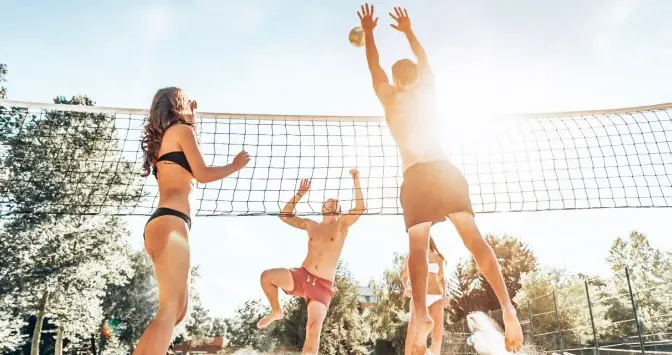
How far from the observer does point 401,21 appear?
463 cm

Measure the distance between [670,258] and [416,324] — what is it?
186 ft

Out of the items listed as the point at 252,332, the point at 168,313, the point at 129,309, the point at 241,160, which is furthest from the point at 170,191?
the point at 252,332

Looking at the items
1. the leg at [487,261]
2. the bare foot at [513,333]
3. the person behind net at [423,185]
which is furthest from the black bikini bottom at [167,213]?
the bare foot at [513,333]

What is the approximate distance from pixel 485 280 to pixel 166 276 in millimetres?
45513

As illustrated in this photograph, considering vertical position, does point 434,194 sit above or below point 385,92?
below

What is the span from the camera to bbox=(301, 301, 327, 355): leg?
5918mm

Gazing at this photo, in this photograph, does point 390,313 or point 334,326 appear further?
point 390,313

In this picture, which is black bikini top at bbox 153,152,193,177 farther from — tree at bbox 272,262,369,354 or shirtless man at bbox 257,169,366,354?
tree at bbox 272,262,369,354

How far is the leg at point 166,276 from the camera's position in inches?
114

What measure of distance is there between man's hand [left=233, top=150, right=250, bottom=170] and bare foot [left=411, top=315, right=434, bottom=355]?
5.65ft

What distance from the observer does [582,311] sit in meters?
36.4

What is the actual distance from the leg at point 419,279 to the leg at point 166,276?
1.68m

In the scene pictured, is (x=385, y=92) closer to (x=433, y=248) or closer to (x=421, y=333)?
(x=421, y=333)

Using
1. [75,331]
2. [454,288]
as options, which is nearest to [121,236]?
[75,331]
